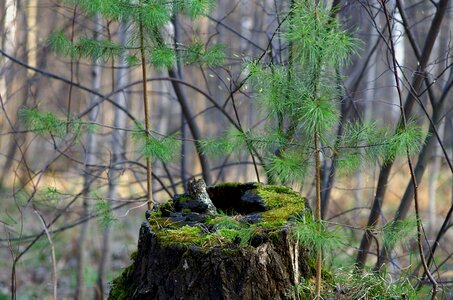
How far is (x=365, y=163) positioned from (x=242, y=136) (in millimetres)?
704

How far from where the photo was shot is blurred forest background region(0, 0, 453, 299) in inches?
163

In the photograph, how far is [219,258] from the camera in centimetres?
264

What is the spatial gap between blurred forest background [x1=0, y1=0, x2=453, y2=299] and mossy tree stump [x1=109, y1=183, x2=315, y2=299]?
32 centimetres

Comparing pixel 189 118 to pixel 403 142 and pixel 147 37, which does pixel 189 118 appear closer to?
pixel 147 37

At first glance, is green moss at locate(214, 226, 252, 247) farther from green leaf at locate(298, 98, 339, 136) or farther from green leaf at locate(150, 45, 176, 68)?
green leaf at locate(150, 45, 176, 68)

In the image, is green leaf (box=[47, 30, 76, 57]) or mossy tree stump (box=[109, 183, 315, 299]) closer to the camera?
mossy tree stump (box=[109, 183, 315, 299])

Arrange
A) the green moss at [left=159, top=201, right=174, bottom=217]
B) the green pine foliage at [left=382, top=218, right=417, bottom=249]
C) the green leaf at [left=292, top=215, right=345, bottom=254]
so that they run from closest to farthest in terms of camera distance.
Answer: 1. the green leaf at [left=292, top=215, right=345, bottom=254]
2. the green pine foliage at [left=382, top=218, right=417, bottom=249]
3. the green moss at [left=159, top=201, right=174, bottom=217]

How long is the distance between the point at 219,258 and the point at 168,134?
2.11 m

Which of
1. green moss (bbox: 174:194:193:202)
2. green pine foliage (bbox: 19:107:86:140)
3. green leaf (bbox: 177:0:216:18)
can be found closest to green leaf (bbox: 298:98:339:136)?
green moss (bbox: 174:194:193:202)

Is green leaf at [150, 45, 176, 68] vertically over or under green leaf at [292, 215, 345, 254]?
over

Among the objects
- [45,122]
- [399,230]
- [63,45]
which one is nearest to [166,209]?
[45,122]

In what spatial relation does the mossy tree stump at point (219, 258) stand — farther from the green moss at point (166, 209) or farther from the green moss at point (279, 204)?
the green moss at point (166, 209)

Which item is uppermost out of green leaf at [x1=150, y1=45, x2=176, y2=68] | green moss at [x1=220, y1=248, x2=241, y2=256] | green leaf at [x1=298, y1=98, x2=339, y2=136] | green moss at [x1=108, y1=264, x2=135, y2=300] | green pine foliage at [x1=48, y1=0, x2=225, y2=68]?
green pine foliage at [x1=48, y1=0, x2=225, y2=68]

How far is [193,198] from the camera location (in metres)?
3.29
